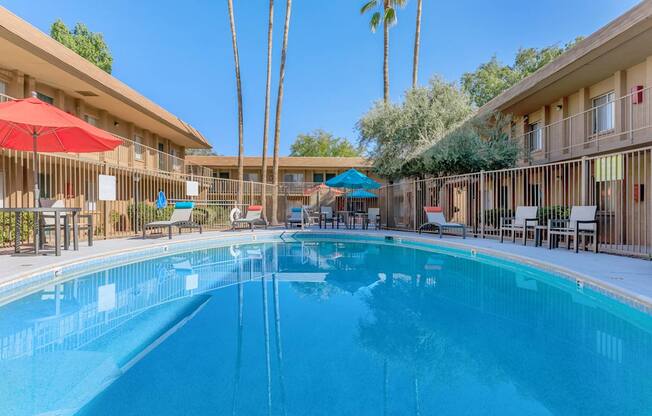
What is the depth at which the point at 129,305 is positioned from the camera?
461 cm

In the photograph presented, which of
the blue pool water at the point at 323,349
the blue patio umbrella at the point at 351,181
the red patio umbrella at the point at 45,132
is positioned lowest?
the blue pool water at the point at 323,349

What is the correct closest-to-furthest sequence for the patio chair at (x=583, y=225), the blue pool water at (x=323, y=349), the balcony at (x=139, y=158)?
the blue pool water at (x=323, y=349) → the patio chair at (x=583, y=225) → the balcony at (x=139, y=158)

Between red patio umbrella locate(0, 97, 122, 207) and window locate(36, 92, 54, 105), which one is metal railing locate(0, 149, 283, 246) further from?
window locate(36, 92, 54, 105)

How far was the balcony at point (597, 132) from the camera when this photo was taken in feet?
32.6

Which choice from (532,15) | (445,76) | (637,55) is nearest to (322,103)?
(532,15)

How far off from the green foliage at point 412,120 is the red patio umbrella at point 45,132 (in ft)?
34.3

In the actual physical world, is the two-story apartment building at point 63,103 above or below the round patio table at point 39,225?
above

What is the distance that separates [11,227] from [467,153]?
13.5m

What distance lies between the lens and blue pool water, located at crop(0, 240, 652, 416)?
2.34 meters

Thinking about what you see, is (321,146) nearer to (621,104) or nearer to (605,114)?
(605,114)

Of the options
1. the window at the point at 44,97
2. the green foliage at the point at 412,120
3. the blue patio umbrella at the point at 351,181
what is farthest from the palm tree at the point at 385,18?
the window at the point at 44,97

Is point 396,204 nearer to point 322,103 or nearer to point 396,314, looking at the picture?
point 396,314

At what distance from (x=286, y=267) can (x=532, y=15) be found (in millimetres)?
24496

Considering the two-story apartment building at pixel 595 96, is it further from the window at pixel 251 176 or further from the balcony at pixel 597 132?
the window at pixel 251 176
